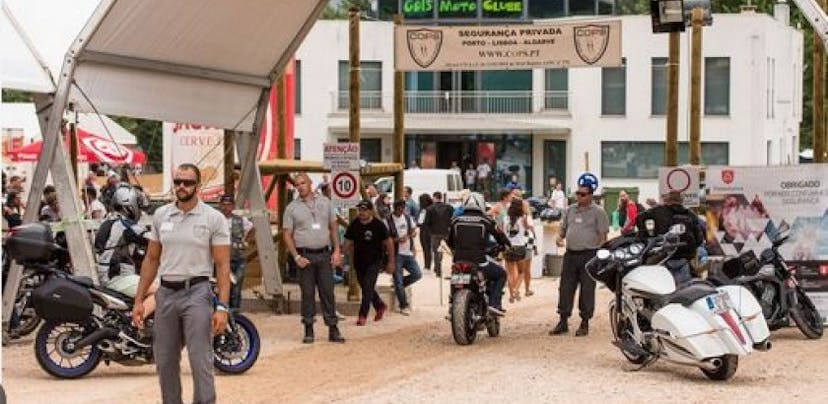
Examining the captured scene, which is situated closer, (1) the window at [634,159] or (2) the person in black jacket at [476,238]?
(2) the person in black jacket at [476,238]

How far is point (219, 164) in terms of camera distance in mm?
30375

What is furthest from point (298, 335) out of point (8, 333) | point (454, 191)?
point (454, 191)

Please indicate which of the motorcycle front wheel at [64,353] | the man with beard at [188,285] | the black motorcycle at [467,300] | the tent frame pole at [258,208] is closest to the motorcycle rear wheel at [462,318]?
the black motorcycle at [467,300]

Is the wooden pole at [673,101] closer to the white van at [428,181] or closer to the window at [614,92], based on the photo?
the white van at [428,181]

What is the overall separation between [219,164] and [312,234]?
12.5 meters

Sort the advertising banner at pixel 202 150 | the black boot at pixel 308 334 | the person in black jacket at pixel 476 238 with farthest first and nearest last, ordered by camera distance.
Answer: the advertising banner at pixel 202 150 → the black boot at pixel 308 334 → the person in black jacket at pixel 476 238

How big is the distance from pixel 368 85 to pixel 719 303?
144 ft

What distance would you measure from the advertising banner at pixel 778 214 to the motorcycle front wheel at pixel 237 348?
282 inches

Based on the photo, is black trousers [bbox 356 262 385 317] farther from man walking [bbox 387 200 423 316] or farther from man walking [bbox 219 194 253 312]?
man walking [bbox 219 194 253 312]

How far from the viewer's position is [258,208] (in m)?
22.4

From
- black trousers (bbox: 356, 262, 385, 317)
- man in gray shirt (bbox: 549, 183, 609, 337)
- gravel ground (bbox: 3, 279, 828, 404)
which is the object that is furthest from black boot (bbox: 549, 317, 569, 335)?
black trousers (bbox: 356, 262, 385, 317)

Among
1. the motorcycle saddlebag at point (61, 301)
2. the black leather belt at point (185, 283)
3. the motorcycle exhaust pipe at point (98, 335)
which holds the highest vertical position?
the black leather belt at point (185, 283)

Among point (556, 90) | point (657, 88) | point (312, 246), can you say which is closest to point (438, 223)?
point (312, 246)

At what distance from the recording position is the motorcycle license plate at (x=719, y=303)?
14.6 metres
